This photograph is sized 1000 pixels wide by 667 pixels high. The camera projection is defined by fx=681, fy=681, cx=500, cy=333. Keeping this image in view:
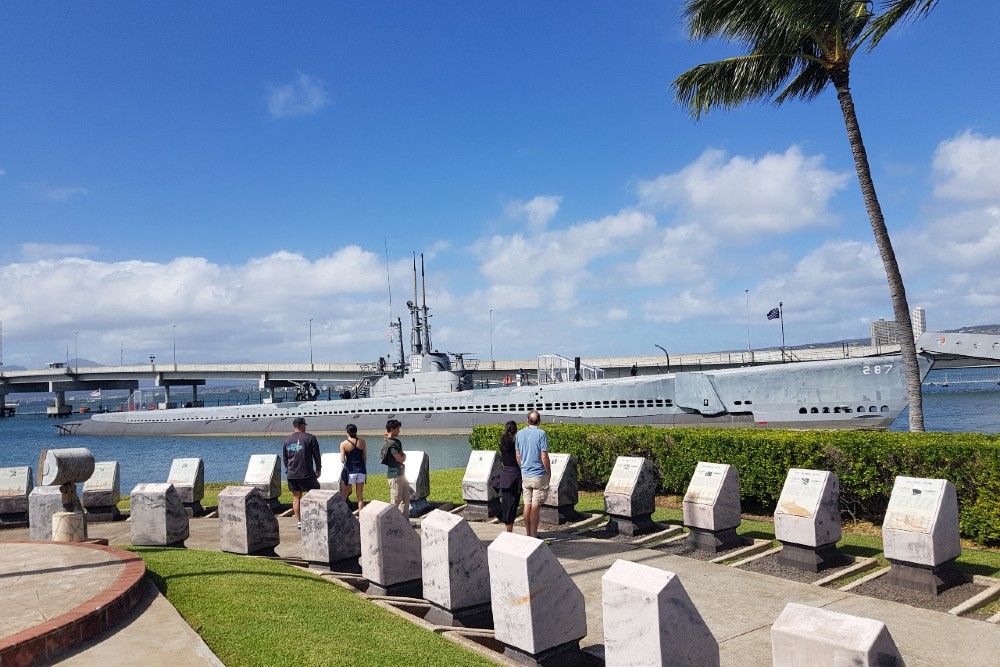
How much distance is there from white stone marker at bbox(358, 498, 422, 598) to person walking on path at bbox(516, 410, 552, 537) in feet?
6.65

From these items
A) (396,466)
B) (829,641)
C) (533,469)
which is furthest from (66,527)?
(829,641)

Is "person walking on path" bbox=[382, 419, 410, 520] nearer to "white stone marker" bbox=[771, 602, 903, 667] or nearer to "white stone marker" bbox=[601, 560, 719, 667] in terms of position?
"white stone marker" bbox=[601, 560, 719, 667]

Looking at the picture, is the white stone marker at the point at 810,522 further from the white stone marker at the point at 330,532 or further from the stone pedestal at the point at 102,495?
the stone pedestal at the point at 102,495

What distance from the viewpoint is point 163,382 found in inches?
3686

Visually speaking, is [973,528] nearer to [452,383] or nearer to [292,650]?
[292,650]

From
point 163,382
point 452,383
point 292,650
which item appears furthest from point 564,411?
point 163,382

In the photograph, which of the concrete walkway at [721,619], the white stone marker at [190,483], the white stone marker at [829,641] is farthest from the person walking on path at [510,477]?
the white stone marker at [190,483]

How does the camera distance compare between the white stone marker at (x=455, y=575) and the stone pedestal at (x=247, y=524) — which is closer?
the white stone marker at (x=455, y=575)

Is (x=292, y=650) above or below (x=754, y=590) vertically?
above

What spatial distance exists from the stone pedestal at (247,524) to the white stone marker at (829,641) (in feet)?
23.3

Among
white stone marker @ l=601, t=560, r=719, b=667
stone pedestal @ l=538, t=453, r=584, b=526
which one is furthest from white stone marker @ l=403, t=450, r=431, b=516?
white stone marker @ l=601, t=560, r=719, b=667

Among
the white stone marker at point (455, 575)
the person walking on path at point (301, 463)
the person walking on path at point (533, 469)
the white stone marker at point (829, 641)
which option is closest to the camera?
the white stone marker at point (829, 641)

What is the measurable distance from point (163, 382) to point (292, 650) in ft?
326

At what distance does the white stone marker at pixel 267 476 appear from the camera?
13574mm
